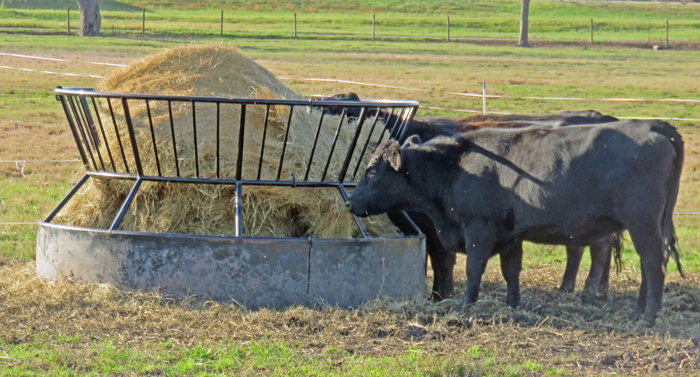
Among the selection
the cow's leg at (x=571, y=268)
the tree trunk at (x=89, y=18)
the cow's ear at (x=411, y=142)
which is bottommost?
the cow's leg at (x=571, y=268)

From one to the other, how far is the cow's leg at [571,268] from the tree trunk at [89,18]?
34.0 meters

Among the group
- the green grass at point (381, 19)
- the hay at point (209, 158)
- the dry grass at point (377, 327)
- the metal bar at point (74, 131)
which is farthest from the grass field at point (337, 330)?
the green grass at point (381, 19)

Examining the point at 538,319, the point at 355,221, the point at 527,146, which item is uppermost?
the point at 527,146

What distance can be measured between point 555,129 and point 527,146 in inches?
10.3

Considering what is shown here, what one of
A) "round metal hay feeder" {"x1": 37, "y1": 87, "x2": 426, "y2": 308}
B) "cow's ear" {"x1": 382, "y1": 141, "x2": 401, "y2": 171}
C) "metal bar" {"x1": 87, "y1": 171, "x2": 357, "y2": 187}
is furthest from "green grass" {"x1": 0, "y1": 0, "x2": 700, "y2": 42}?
"cow's ear" {"x1": 382, "y1": 141, "x2": 401, "y2": 171}

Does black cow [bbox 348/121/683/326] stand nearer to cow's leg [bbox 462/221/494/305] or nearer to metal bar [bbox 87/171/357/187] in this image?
cow's leg [bbox 462/221/494/305]

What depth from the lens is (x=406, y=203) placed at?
6902 millimetres

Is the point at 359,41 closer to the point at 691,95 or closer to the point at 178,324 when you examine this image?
the point at 691,95

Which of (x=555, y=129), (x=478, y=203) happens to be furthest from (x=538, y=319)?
(x=555, y=129)

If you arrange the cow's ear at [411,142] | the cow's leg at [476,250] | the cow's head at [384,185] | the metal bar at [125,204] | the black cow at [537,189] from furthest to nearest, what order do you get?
the cow's ear at [411,142]
the cow's head at [384,185]
the cow's leg at [476,250]
the metal bar at [125,204]
the black cow at [537,189]

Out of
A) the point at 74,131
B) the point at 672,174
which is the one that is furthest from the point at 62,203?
the point at 672,174

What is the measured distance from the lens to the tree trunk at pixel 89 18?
37.1 metres

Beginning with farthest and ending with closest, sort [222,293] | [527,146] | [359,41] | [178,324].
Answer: [359,41] → [527,146] → [222,293] → [178,324]

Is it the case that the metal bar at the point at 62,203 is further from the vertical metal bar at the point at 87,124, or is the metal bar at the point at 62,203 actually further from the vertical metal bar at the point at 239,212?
the vertical metal bar at the point at 239,212
